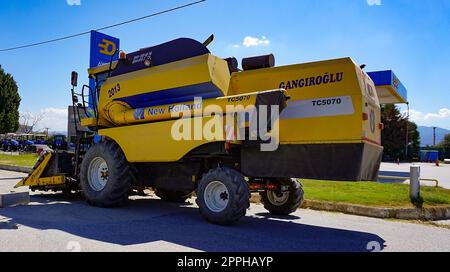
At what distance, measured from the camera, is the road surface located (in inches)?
192

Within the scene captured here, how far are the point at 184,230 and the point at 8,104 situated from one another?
47010 mm

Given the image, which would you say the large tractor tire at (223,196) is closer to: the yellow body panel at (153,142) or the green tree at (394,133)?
the yellow body panel at (153,142)

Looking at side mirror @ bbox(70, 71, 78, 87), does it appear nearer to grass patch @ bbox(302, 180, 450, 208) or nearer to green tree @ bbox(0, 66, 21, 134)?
grass patch @ bbox(302, 180, 450, 208)

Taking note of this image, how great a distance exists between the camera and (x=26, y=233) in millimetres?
5320

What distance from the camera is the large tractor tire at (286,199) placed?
747cm

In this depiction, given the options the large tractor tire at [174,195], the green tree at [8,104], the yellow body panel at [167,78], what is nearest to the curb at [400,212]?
the large tractor tire at [174,195]

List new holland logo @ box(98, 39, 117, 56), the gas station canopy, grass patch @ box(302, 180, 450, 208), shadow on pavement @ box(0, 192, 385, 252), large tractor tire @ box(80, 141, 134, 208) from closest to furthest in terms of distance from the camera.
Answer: shadow on pavement @ box(0, 192, 385, 252) → large tractor tire @ box(80, 141, 134, 208) → grass patch @ box(302, 180, 450, 208) → new holland logo @ box(98, 39, 117, 56) → the gas station canopy

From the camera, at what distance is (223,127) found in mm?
6305

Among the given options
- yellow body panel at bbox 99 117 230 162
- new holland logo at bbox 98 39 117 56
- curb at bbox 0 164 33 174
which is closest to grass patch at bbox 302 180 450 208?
yellow body panel at bbox 99 117 230 162

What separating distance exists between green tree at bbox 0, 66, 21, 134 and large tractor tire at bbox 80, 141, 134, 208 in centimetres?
4271

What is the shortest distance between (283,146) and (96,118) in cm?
462

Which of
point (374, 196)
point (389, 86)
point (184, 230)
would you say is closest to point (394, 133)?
point (389, 86)

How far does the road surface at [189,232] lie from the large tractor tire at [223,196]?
197 millimetres

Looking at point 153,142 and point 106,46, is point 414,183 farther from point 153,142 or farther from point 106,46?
point 106,46
